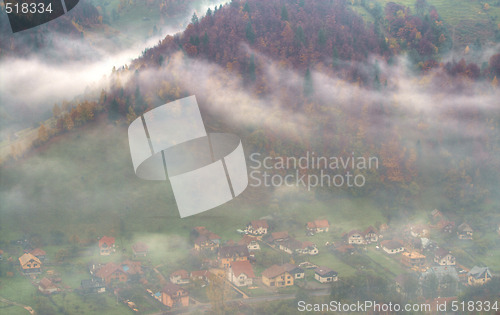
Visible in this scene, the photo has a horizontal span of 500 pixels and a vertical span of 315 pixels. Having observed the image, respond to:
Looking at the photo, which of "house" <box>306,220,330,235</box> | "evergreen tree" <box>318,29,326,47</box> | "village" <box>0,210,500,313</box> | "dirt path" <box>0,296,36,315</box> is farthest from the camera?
"evergreen tree" <box>318,29,326,47</box>

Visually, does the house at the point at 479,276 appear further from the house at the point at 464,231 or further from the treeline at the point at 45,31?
the treeline at the point at 45,31

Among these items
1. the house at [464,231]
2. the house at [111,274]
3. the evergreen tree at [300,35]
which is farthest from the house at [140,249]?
the evergreen tree at [300,35]

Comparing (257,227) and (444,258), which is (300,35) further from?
(444,258)

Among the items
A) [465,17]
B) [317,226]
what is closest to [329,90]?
[317,226]

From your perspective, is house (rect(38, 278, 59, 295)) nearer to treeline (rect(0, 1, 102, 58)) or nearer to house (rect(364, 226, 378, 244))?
house (rect(364, 226, 378, 244))

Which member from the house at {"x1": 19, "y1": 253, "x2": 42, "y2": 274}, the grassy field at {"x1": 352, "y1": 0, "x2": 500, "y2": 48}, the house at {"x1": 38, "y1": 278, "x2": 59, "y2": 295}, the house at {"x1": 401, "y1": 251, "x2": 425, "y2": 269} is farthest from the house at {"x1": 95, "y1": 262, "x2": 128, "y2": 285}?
the grassy field at {"x1": 352, "y1": 0, "x2": 500, "y2": 48}

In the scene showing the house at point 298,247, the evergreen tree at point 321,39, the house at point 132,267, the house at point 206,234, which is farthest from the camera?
the evergreen tree at point 321,39

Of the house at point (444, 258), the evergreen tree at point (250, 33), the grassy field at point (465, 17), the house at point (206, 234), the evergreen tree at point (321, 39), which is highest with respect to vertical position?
the evergreen tree at point (250, 33)
